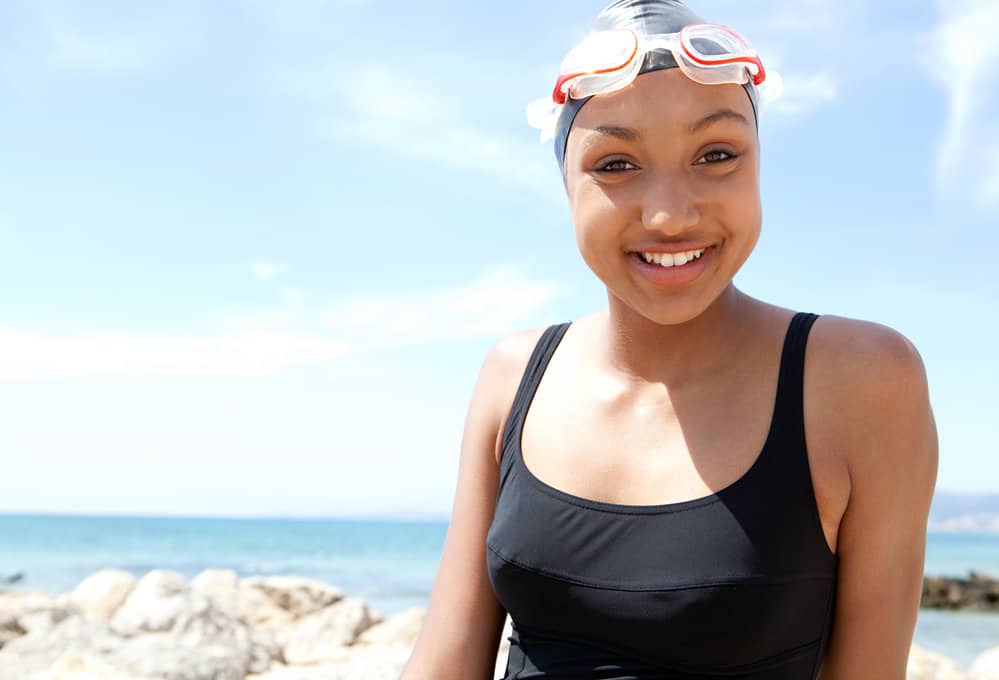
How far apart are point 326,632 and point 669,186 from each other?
8.16 metres

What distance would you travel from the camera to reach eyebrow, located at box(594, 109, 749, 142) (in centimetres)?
216

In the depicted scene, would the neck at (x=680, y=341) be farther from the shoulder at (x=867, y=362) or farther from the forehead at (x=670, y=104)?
the forehead at (x=670, y=104)

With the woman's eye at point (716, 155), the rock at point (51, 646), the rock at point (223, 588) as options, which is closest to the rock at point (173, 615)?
the rock at point (51, 646)

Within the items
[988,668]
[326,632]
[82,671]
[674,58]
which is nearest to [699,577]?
[674,58]

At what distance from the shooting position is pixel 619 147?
2.20 meters

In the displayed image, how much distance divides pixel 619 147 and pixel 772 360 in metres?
0.56

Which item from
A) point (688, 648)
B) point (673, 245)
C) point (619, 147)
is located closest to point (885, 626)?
point (688, 648)

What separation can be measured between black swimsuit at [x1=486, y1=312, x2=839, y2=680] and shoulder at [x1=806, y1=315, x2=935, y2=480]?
8 cm

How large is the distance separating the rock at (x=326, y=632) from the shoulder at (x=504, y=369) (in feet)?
20.3

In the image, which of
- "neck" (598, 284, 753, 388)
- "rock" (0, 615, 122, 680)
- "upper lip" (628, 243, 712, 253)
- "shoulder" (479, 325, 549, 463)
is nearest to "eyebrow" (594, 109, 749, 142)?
"upper lip" (628, 243, 712, 253)

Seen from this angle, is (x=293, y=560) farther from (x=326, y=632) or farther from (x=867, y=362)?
(x=867, y=362)

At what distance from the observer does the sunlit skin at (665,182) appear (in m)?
2.16

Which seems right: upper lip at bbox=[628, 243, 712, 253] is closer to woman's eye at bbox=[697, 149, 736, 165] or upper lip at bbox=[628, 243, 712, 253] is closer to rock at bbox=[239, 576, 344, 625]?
woman's eye at bbox=[697, 149, 736, 165]

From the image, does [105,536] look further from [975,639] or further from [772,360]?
[772,360]
